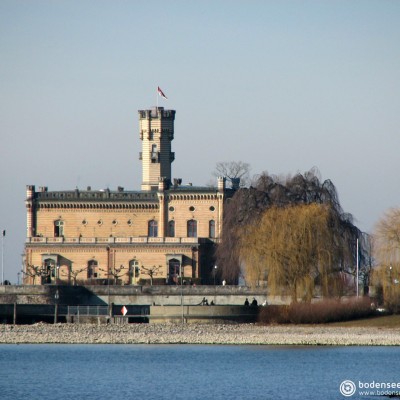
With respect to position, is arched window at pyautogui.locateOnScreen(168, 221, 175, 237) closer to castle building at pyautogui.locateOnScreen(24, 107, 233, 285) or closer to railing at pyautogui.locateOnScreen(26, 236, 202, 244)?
castle building at pyautogui.locateOnScreen(24, 107, 233, 285)

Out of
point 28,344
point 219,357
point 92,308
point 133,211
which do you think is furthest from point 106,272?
point 219,357

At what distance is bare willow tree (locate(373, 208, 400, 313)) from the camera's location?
8712 centimetres

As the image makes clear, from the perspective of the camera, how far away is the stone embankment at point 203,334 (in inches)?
3046

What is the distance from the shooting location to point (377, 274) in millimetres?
88312

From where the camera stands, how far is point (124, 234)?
121062 millimetres

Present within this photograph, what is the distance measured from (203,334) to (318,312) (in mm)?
8097

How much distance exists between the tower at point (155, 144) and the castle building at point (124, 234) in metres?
1.27

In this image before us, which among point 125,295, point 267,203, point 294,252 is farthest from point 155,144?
point 294,252

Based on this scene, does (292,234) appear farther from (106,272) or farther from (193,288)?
(106,272)

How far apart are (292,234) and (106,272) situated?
30767mm

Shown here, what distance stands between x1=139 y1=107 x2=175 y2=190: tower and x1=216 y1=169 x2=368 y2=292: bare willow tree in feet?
74.9

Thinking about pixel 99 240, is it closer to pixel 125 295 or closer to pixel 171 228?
pixel 171 228

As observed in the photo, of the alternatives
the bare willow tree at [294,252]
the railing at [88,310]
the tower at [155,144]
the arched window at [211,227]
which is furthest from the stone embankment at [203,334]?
the tower at [155,144]

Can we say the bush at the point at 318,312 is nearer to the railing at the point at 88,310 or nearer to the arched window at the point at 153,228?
the railing at the point at 88,310
